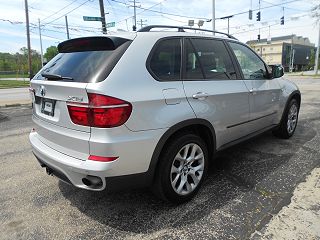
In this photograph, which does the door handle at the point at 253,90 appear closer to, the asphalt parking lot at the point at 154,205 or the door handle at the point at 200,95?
the asphalt parking lot at the point at 154,205

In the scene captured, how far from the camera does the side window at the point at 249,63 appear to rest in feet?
12.9

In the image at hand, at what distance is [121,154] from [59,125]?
72 centimetres

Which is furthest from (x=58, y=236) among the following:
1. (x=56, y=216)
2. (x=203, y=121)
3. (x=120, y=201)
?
(x=203, y=121)

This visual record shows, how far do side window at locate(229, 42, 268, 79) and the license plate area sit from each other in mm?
2394

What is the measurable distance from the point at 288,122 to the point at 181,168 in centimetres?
309

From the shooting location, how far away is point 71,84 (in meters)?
2.58

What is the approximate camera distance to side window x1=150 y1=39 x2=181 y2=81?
2.80 metres

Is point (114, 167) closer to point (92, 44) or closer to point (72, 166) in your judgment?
point (72, 166)

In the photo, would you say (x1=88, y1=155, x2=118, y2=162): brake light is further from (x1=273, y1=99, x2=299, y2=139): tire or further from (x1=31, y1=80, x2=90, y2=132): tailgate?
(x1=273, y1=99, x2=299, y2=139): tire

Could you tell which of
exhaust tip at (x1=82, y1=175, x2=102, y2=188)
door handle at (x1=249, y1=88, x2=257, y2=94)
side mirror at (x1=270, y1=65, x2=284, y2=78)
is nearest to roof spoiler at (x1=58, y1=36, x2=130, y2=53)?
exhaust tip at (x1=82, y1=175, x2=102, y2=188)

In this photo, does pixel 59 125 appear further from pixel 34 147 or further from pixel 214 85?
pixel 214 85

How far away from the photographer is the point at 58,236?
2.61 m

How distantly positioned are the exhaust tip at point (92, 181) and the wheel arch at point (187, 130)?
476mm

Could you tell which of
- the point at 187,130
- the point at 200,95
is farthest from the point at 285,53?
the point at 187,130
